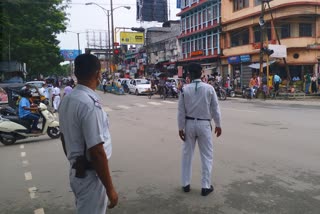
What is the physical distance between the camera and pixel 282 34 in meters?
30.6

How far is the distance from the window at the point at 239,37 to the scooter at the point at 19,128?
27728 mm

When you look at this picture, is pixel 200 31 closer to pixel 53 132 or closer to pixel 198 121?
pixel 53 132

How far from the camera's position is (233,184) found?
5340 millimetres

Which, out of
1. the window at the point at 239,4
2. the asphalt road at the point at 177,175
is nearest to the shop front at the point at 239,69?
the window at the point at 239,4

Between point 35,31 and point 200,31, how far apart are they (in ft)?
59.5

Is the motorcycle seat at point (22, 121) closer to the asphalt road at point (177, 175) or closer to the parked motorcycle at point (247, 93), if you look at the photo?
the asphalt road at point (177, 175)

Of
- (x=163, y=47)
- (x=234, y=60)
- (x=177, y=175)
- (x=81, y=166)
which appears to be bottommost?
(x=177, y=175)

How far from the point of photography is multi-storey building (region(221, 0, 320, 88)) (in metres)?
28.8

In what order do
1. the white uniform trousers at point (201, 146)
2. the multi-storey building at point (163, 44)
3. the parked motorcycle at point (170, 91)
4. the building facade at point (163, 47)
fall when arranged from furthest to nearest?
the multi-storey building at point (163, 44), the building facade at point (163, 47), the parked motorcycle at point (170, 91), the white uniform trousers at point (201, 146)

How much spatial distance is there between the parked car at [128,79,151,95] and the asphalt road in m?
23.3

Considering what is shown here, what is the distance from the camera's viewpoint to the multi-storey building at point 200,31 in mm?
39312

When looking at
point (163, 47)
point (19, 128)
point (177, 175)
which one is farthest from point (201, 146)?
point (163, 47)

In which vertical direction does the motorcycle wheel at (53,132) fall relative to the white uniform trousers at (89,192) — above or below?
below

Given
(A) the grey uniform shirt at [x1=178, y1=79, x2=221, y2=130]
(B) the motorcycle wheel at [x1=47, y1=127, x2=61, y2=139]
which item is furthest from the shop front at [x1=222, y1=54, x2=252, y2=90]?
(A) the grey uniform shirt at [x1=178, y1=79, x2=221, y2=130]
